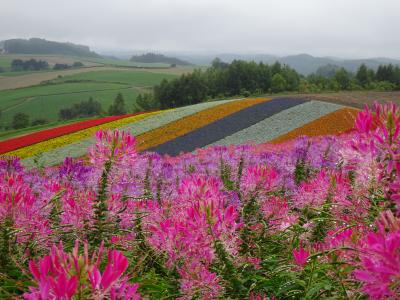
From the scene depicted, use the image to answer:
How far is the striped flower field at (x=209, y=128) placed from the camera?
27591 millimetres

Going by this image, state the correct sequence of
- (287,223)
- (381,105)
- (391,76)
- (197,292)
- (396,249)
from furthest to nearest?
1. (391,76)
2. (287,223)
3. (197,292)
4. (381,105)
5. (396,249)

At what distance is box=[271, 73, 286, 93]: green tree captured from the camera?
6078 centimetres

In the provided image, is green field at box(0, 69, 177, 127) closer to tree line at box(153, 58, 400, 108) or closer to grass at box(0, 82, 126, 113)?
grass at box(0, 82, 126, 113)

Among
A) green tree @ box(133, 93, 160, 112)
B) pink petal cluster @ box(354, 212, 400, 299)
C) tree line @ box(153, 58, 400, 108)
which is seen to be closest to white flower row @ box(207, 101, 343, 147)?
tree line @ box(153, 58, 400, 108)

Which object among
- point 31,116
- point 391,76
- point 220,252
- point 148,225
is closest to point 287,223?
point 148,225

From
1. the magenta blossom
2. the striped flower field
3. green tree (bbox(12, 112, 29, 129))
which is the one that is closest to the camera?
the magenta blossom

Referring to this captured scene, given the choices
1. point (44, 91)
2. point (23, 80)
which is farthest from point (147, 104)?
point (23, 80)

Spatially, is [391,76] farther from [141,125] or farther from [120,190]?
[120,190]

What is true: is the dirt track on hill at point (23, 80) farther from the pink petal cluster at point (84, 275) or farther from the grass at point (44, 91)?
the pink petal cluster at point (84, 275)

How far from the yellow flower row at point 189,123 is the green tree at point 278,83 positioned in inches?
911

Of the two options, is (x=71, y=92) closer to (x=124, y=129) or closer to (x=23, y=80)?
(x=23, y=80)

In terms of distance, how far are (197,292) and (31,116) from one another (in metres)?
79.1

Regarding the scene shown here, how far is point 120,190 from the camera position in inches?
102

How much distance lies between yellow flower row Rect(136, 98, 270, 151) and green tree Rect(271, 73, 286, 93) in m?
23.1
